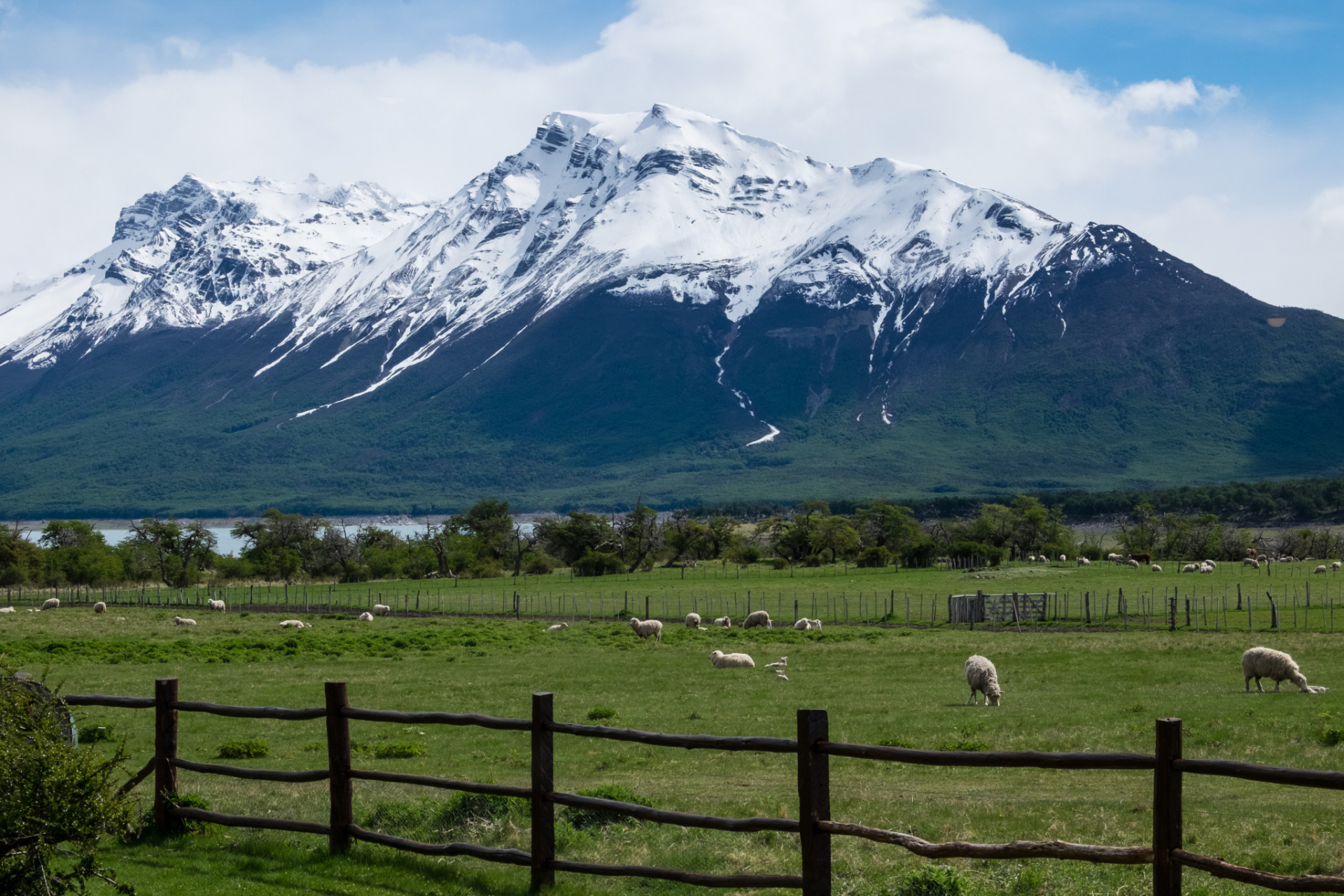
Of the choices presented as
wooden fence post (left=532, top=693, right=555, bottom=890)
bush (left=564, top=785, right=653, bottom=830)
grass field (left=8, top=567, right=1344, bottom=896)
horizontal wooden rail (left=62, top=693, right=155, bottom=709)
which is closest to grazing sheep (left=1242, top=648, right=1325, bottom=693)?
grass field (left=8, top=567, right=1344, bottom=896)

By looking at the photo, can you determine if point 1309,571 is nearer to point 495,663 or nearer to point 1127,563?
point 1127,563

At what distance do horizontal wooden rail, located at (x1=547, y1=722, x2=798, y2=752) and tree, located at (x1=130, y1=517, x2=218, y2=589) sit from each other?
9928 cm

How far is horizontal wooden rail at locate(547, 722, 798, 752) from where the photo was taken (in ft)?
31.2

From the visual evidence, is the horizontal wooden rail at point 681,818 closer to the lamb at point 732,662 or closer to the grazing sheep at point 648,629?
the lamb at point 732,662

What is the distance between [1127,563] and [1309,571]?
15.6m

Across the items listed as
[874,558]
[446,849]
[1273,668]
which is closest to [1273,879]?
[446,849]

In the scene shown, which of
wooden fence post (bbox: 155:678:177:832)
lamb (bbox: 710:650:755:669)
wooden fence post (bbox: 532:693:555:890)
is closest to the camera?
wooden fence post (bbox: 532:693:555:890)

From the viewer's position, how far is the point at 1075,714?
941 inches

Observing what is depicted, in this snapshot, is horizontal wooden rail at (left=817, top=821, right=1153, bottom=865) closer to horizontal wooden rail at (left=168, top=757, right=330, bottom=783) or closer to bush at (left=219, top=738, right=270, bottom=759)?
horizontal wooden rail at (left=168, top=757, right=330, bottom=783)

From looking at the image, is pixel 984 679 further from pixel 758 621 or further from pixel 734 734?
pixel 758 621

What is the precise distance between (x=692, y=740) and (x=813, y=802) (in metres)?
1.17

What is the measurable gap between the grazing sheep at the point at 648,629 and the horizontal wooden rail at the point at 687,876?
122ft

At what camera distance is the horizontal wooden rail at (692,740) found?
9516mm

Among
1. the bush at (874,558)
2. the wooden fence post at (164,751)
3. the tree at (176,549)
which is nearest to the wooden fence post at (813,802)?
the wooden fence post at (164,751)
